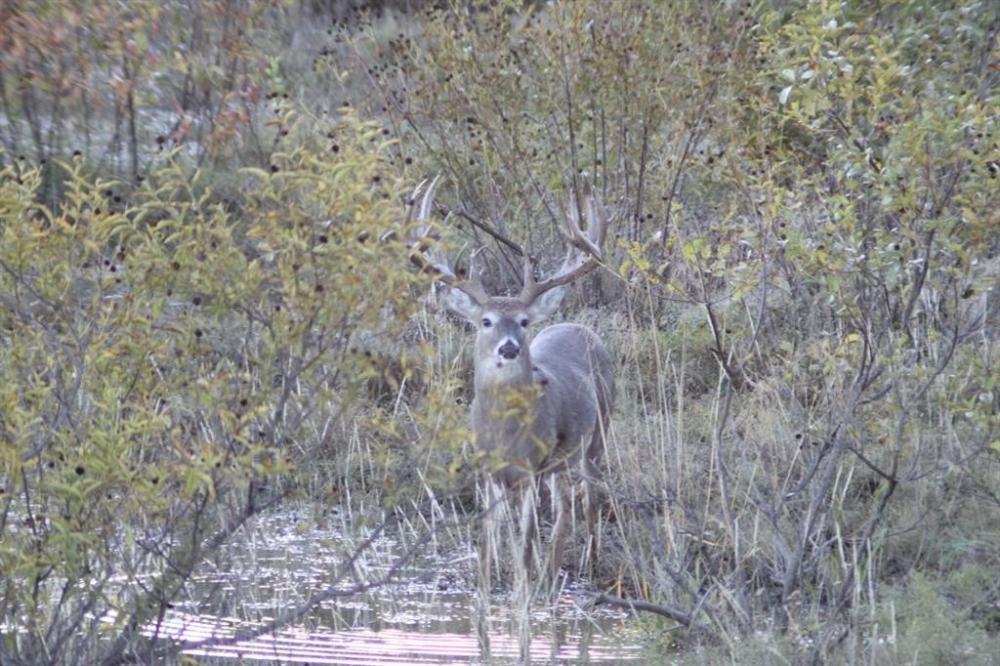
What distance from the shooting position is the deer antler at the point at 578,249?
894 centimetres

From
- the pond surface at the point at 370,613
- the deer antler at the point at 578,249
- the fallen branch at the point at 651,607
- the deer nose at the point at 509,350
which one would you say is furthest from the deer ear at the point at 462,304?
the fallen branch at the point at 651,607

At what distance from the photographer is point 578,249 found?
943 cm

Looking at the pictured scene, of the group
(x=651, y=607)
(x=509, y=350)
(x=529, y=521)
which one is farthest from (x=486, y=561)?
(x=651, y=607)

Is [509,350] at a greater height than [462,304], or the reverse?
[462,304]

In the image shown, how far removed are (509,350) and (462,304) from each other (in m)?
0.51

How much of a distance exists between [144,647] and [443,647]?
6.36 feet

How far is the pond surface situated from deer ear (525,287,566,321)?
1.30 meters

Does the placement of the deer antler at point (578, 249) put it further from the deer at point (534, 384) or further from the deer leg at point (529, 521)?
the deer leg at point (529, 521)

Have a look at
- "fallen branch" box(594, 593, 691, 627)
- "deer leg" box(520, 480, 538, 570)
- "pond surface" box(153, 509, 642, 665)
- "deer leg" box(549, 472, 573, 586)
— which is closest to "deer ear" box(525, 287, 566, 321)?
"deer leg" box(549, 472, 573, 586)

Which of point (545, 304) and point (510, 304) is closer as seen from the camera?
point (510, 304)

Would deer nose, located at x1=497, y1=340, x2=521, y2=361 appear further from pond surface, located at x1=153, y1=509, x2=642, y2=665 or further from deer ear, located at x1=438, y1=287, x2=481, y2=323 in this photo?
pond surface, located at x1=153, y1=509, x2=642, y2=665

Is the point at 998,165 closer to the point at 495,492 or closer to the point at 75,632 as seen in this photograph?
the point at 495,492

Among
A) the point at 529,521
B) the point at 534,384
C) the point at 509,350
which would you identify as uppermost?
the point at 509,350

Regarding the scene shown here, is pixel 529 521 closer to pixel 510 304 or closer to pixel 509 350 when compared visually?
pixel 509 350
